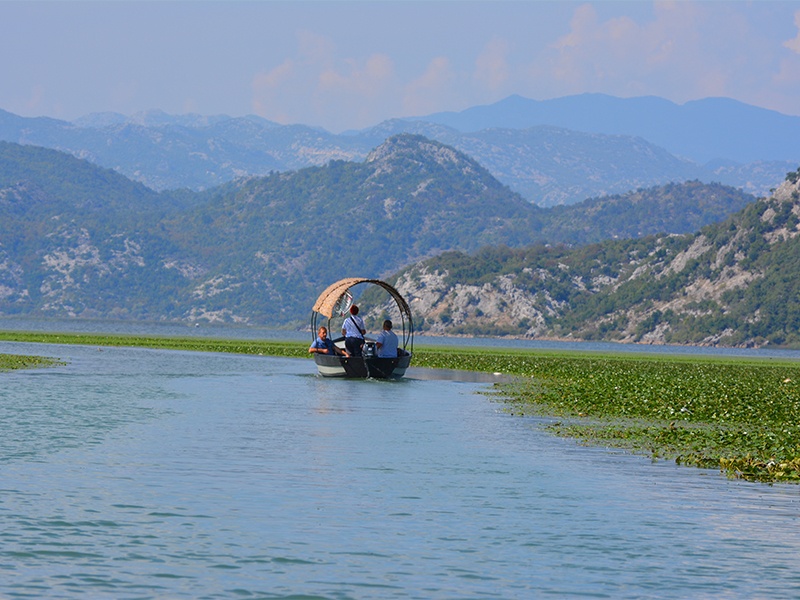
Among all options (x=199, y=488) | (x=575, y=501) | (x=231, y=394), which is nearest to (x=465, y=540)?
(x=575, y=501)

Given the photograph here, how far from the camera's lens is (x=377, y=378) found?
7094cm

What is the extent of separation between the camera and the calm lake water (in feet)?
69.3

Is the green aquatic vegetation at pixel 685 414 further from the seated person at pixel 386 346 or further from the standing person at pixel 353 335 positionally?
the standing person at pixel 353 335

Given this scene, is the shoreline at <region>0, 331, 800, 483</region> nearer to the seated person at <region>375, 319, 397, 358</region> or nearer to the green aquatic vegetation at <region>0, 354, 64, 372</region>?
the green aquatic vegetation at <region>0, 354, 64, 372</region>

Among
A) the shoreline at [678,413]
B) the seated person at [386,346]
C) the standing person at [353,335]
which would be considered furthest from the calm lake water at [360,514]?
the seated person at [386,346]

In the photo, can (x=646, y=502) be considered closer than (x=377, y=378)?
Yes

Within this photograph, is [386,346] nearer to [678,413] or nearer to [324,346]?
[324,346]

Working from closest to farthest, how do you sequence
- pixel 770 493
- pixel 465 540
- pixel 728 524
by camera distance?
pixel 465 540, pixel 728 524, pixel 770 493

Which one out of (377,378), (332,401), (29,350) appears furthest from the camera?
(29,350)

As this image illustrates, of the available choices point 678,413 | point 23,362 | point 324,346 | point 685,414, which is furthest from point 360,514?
point 23,362

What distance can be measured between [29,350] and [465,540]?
85.9 m

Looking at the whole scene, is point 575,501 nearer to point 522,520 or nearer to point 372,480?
point 522,520

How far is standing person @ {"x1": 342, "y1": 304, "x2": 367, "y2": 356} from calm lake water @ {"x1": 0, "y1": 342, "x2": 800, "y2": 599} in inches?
837

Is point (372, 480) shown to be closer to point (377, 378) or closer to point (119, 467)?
point (119, 467)
